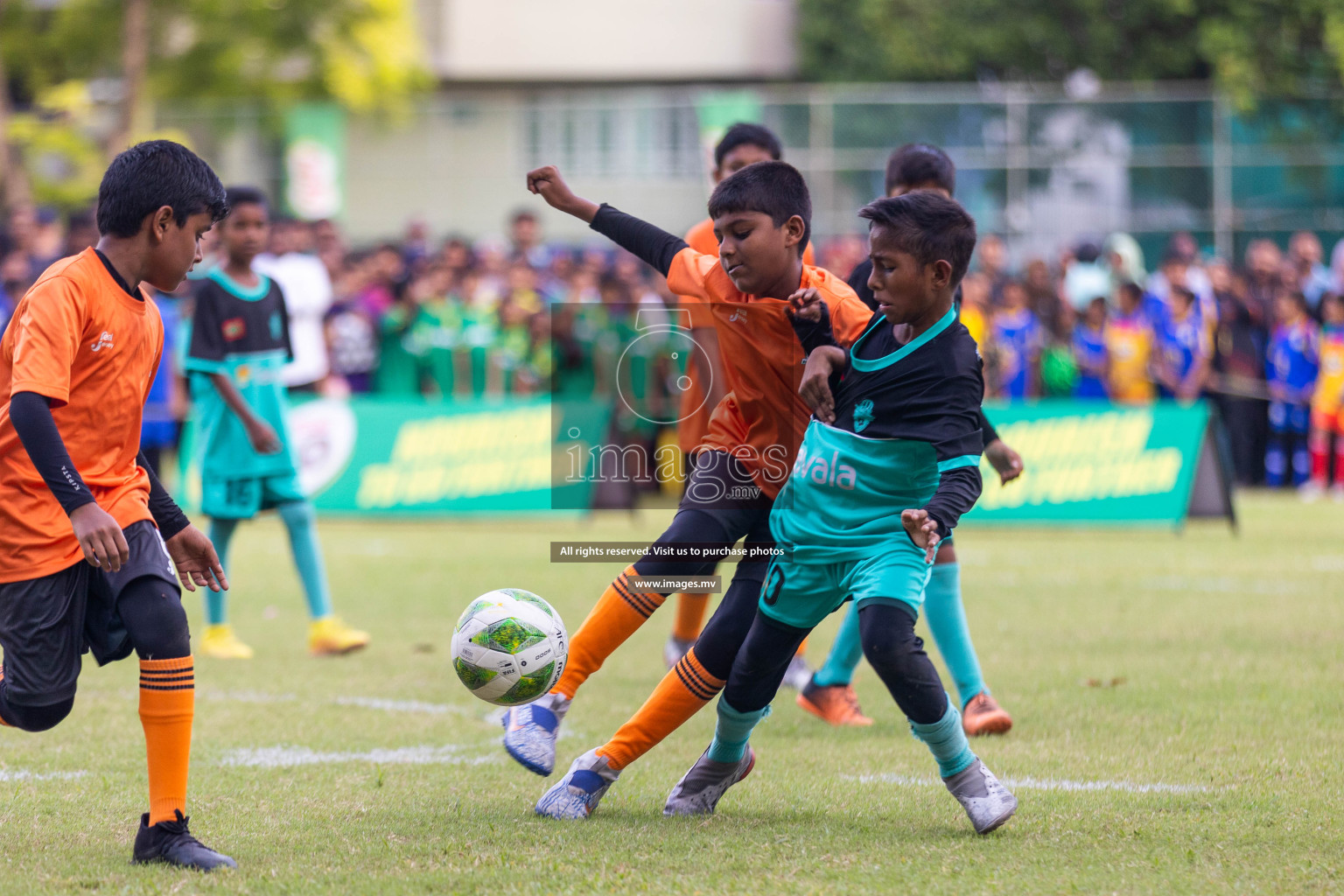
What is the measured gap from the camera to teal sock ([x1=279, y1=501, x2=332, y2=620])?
7.32 meters

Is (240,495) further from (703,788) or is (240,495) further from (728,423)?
(703,788)

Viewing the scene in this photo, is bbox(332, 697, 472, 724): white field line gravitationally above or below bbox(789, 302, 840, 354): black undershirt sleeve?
below

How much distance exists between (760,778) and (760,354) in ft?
4.40

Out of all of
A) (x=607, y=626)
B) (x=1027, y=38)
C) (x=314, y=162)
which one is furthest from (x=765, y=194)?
(x=1027, y=38)

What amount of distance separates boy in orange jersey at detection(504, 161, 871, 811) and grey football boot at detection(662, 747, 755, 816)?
147mm

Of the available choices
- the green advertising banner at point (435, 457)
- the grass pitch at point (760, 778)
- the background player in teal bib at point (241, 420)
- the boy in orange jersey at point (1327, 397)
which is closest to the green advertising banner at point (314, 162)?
the green advertising banner at point (435, 457)

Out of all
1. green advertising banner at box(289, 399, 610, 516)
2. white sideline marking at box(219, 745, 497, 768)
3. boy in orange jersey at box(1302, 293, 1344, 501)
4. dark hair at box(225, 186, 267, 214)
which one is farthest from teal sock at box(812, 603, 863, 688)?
boy in orange jersey at box(1302, 293, 1344, 501)

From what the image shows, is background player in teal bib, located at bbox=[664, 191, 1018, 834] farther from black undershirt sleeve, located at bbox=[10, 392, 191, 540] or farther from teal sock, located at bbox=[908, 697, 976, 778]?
black undershirt sleeve, located at bbox=[10, 392, 191, 540]

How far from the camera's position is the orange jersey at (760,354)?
4.43 metres

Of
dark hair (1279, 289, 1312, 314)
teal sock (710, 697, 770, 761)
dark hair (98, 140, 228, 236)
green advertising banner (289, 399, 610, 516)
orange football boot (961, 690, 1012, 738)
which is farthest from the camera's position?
dark hair (1279, 289, 1312, 314)

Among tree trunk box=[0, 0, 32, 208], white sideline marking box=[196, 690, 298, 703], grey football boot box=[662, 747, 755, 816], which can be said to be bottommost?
white sideline marking box=[196, 690, 298, 703]

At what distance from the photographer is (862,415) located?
13.4 ft

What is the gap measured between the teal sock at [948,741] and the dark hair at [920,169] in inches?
96.3

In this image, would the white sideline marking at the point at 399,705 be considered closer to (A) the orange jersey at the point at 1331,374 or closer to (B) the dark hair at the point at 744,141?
(B) the dark hair at the point at 744,141
